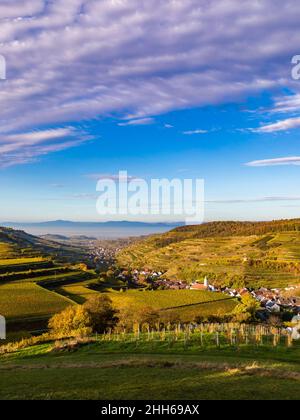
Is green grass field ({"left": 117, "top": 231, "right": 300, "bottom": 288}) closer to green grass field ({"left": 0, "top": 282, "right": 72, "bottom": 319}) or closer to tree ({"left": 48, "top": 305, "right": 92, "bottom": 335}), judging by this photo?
green grass field ({"left": 0, "top": 282, "right": 72, "bottom": 319})

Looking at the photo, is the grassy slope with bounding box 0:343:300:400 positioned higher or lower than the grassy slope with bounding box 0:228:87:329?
higher

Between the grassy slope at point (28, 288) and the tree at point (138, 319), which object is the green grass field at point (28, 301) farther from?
the tree at point (138, 319)

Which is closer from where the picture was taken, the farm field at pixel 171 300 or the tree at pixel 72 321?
the tree at pixel 72 321

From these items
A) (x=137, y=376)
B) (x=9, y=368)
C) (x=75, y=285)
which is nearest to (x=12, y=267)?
(x=75, y=285)

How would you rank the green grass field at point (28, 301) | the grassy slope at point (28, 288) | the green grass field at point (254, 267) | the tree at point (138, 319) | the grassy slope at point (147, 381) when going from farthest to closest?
1. the green grass field at point (254, 267)
2. the grassy slope at point (28, 288)
3. the green grass field at point (28, 301)
4. the tree at point (138, 319)
5. the grassy slope at point (147, 381)

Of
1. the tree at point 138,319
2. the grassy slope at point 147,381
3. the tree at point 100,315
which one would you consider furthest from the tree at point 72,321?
the grassy slope at point 147,381

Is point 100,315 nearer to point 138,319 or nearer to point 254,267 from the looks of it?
point 138,319

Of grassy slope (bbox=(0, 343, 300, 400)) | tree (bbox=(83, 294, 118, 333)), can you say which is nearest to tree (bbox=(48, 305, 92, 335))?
tree (bbox=(83, 294, 118, 333))

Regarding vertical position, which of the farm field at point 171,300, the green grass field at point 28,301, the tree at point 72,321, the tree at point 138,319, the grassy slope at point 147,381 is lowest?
the farm field at point 171,300

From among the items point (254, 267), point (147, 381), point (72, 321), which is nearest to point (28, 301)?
point (72, 321)
